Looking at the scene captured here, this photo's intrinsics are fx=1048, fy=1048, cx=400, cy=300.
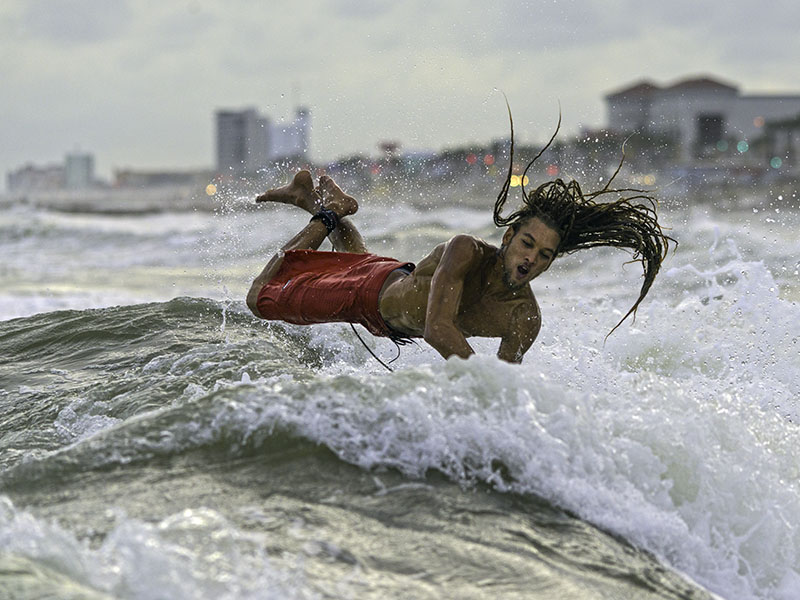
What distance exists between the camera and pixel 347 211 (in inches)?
250

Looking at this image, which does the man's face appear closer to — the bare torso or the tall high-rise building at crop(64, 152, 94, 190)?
the bare torso

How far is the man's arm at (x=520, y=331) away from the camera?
492 cm

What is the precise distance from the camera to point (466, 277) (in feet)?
15.8

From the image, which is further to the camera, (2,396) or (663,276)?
(663,276)

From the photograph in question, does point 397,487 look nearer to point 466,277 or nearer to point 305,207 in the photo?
point 466,277

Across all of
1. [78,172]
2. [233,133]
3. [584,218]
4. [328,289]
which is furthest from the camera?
[78,172]

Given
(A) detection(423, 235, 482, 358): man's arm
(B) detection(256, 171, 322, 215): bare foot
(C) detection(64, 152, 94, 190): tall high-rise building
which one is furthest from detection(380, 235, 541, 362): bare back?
(C) detection(64, 152, 94, 190): tall high-rise building

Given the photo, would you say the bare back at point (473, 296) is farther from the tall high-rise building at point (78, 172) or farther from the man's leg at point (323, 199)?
the tall high-rise building at point (78, 172)

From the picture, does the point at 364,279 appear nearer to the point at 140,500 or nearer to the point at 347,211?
the point at 347,211

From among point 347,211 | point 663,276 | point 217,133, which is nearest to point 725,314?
point 347,211

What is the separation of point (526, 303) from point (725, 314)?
12.4ft

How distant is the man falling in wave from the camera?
4.67m

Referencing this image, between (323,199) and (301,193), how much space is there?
18 centimetres

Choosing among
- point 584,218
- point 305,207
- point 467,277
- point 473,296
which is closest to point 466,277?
point 467,277
